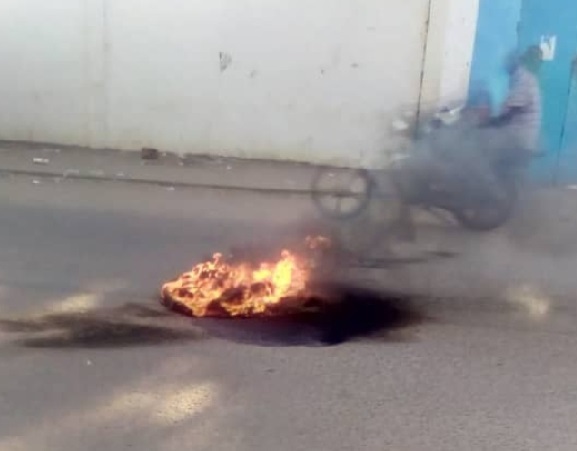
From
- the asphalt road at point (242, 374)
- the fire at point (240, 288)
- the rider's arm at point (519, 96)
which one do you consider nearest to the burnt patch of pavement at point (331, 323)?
the asphalt road at point (242, 374)

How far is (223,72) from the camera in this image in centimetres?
1235

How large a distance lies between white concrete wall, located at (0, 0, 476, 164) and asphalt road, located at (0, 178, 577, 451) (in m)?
4.56

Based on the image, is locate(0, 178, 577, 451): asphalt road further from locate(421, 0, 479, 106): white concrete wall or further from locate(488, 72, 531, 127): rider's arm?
locate(421, 0, 479, 106): white concrete wall

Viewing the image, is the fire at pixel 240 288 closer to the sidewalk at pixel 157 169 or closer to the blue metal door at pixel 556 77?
the sidewalk at pixel 157 169

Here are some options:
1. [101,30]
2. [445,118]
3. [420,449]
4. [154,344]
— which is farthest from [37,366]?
[101,30]

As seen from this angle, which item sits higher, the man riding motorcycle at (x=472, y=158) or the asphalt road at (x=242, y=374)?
the man riding motorcycle at (x=472, y=158)

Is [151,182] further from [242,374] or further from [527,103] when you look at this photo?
[242,374]

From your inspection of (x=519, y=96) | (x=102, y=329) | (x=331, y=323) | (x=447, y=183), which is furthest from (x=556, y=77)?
(x=102, y=329)

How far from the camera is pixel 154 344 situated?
6.13m

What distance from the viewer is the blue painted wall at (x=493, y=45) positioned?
11.7m

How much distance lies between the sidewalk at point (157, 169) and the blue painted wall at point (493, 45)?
2.25 m

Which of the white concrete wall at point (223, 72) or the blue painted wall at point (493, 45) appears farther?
the white concrete wall at point (223, 72)

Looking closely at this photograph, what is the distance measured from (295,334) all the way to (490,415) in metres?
1.46

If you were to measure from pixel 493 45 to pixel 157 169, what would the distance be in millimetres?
4147
